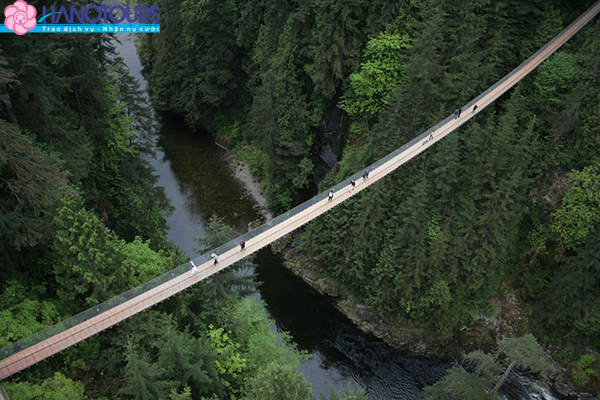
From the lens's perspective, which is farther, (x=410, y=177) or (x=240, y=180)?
(x=240, y=180)

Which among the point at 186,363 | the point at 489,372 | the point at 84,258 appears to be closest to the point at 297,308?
the point at 489,372

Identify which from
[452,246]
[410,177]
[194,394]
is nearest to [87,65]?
[194,394]

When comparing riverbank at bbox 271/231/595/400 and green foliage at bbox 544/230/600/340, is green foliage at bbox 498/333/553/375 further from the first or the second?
riverbank at bbox 271/231/595/400

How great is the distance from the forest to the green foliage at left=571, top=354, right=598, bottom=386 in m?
0.10

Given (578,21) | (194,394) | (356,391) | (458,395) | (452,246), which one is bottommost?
(458,395)

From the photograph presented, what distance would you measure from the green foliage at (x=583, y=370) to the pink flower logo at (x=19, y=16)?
130 feet

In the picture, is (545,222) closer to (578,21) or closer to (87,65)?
(578,21)

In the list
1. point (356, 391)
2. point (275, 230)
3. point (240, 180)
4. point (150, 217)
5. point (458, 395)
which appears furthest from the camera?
point (240, 180)

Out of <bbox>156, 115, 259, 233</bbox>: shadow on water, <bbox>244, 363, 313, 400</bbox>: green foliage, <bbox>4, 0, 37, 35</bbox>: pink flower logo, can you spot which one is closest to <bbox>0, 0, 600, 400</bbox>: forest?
<bbox>4, 0, 37, 35</bbox>: pink flower logo

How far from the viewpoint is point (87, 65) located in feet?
87.6

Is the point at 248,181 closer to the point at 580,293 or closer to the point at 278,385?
the point at 580,293

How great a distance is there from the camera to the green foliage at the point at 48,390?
1497 cm

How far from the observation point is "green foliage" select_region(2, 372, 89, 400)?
15.0 metres

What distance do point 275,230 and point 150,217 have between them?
34.2ft
